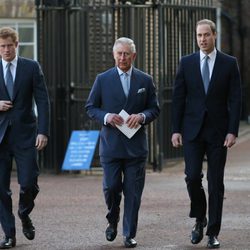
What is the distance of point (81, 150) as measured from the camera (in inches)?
575

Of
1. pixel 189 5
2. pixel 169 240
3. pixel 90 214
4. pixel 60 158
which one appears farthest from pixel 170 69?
pixel 169 240

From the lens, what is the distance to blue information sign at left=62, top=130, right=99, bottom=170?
47.9ft

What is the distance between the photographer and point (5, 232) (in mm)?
8172

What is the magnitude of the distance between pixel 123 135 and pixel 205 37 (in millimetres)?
1093

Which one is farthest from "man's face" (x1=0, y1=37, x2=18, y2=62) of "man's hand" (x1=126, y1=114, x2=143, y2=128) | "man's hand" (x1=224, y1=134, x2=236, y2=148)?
"man's hand" (x1=224, y1=134, x2=236, y2=148)

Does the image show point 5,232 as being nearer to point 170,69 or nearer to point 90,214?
point 90,214

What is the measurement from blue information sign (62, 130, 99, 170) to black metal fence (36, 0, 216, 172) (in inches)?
7.8

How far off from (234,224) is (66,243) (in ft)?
6.22

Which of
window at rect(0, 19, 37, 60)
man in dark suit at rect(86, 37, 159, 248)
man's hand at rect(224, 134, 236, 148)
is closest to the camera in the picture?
man's hand at rect(224, 134, 236, 148)

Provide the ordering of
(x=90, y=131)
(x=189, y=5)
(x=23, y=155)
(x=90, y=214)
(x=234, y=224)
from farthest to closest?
(x=189, y=5)
(x=90, y=131)
(x=90, y=214)
(x=234, y=224)
(x=23, y=155)

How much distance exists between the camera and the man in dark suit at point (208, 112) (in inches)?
316

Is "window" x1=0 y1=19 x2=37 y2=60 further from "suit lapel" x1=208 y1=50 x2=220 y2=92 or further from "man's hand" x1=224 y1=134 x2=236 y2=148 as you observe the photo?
"man's hand" x1=224 y1=134 x2=236 y2=148

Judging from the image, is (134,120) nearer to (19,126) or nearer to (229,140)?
(229,140)

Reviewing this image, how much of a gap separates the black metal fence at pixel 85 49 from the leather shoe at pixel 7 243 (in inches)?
260
